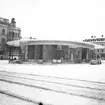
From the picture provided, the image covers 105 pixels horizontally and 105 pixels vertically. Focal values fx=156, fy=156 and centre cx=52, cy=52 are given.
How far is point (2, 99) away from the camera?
6.84 m

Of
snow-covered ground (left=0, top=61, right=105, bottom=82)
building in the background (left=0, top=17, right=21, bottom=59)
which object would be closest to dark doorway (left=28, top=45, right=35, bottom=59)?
snow-covered ground (left=0, top=61, right=105, bottom=82)

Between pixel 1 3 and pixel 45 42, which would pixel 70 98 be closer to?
pixel 1 3

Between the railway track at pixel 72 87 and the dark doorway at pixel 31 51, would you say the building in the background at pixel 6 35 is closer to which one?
the dark doorway at pixel 31 51

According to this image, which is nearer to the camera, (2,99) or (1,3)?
(2,99)

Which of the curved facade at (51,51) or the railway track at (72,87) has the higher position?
the curved facade at (51,51)

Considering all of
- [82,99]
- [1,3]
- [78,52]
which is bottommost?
[82,99]

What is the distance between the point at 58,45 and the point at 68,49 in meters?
3.67

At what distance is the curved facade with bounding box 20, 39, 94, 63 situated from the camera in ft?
107

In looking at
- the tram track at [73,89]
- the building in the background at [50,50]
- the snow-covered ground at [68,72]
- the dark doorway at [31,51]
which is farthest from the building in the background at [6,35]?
the tram track at [73,89]

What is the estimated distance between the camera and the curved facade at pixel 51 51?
3256 centimetres

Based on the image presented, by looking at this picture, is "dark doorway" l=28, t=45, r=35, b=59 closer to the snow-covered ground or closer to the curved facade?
the curved facade

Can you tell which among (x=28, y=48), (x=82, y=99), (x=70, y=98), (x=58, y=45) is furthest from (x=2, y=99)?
(x=28, y=48)

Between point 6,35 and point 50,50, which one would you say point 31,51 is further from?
point 6,35

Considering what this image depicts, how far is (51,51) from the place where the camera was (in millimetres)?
33938
